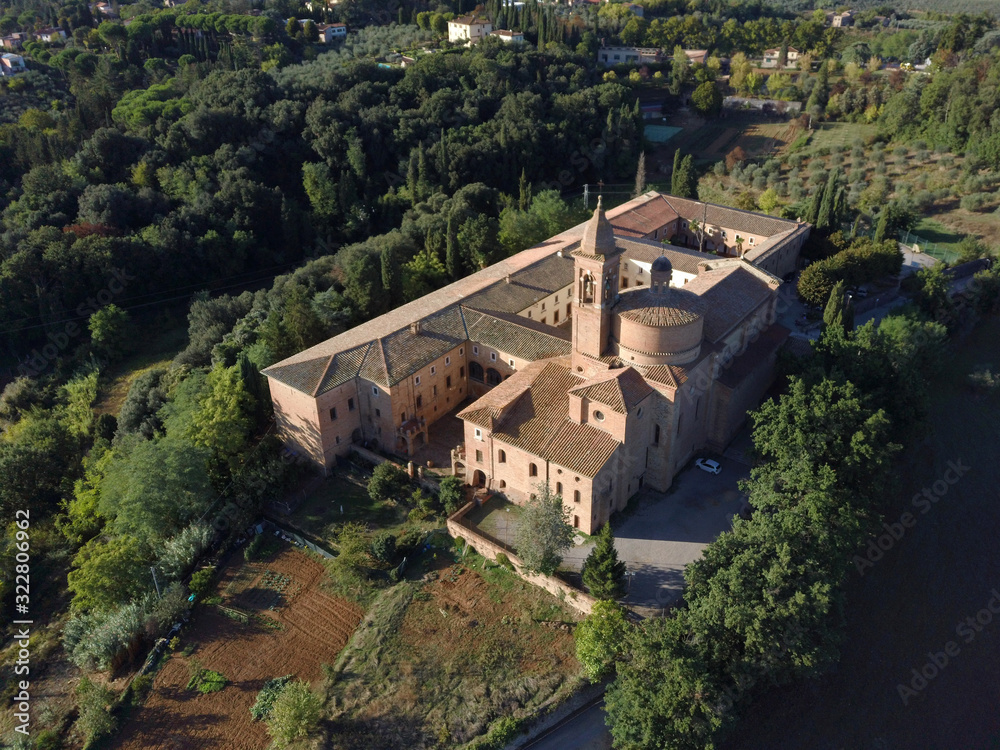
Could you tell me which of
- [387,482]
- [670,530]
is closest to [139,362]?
[387,482]

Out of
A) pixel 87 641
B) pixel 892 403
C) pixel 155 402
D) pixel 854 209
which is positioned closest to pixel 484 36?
pixel 854 209

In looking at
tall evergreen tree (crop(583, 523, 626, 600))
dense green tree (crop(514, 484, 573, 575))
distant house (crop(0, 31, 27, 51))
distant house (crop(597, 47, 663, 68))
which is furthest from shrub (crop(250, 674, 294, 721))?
distant house (crop(0, 31, 27, 51))

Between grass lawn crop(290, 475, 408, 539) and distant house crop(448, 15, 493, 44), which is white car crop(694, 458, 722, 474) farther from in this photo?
distant house crop(448, 15, 493, 44)

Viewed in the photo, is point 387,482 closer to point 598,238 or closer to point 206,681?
point 206,681

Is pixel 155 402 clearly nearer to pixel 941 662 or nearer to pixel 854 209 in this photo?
pixel 941 662

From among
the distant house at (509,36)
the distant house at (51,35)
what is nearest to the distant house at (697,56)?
the distant house at (509,36)

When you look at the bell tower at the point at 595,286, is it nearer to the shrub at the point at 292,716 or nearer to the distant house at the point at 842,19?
the shrub at the point at 292,716

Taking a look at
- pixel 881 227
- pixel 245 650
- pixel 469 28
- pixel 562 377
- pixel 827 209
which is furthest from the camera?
pixel 469 28

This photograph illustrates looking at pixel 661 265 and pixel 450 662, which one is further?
pixel 661 265
